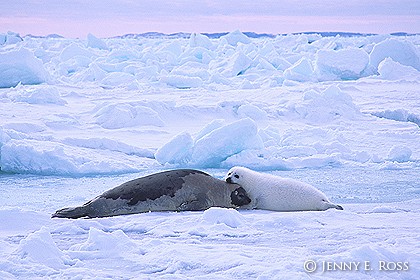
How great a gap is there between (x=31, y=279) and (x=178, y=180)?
1861mm

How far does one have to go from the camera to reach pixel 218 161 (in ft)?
23.0

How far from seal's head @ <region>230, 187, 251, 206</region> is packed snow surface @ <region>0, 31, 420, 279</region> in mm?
204

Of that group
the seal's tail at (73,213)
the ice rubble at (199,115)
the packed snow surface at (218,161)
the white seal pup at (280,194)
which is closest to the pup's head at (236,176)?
the white seal pup at (280,194)

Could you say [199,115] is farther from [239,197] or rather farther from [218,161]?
[239,197]

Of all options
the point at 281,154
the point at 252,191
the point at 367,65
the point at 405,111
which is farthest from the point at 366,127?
the point at 367,65

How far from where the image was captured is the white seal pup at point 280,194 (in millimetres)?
3873

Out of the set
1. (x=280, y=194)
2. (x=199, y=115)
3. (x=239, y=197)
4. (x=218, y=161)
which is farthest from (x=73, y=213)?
(x=199, y=115)

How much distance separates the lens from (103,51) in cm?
2584

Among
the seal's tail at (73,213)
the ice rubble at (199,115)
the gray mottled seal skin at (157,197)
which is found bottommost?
the ice rubble at (199,115)

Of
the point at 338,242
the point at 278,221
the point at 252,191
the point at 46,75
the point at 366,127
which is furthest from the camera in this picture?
the point at 46,75

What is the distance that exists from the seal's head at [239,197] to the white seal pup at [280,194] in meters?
0.03

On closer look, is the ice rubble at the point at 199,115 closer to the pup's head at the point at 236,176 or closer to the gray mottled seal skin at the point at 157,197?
the pup's head at the point at 236,176

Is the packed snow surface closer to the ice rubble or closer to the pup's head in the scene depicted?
the ice rubble

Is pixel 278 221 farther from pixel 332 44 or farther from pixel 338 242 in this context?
pixel 332 44
